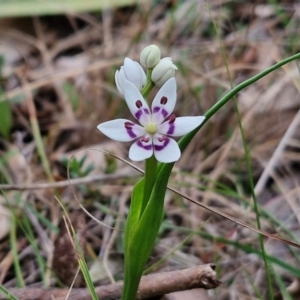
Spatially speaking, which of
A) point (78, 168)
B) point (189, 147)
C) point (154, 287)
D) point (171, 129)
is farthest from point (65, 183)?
point (171, 129)

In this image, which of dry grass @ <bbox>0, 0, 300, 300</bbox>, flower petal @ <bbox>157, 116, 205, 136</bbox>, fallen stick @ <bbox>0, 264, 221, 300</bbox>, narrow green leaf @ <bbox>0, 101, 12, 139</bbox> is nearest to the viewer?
flower petal @ <bbox>157, 116, 205, 136</bbox>

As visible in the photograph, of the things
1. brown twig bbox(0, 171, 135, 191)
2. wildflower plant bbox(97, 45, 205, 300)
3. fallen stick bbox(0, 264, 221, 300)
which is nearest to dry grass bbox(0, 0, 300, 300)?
brown twig bbox(0, 171, 135, 191)

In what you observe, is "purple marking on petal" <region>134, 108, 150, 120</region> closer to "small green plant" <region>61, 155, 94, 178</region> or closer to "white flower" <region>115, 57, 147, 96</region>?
"white flower" <region>115, 57, 147, 96</region>

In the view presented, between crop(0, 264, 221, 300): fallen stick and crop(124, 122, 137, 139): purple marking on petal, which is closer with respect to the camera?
crop(124, 122, 137, 139): purple marking on petal

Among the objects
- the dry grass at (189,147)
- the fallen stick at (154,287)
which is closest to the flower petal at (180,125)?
the fallen stick at (154,287)

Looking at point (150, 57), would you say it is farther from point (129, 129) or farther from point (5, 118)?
point (5, 118)

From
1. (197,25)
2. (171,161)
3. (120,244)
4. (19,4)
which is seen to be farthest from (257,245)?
(19,4)
